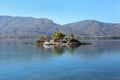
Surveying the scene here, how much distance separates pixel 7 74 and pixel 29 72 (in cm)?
322

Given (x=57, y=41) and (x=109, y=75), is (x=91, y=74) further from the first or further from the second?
(x=57, y=41)

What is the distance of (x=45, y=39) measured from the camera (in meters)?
149

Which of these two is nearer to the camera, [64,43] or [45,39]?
[64,43]

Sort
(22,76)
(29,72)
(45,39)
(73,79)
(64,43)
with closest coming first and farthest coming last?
(73,79) → (22,76) → (29,72) → (64,43) → (45,39)

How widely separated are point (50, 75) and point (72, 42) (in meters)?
92.7

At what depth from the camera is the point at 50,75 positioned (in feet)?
111

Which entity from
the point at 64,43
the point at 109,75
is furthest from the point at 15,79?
the point at 64,43

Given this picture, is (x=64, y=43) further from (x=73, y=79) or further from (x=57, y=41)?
(x=73, y=79)

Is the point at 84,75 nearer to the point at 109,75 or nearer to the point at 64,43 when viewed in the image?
the point at 109,75

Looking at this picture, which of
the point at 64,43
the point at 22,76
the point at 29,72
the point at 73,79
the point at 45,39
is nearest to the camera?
the point at 73,79

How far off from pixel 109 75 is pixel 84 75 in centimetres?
322

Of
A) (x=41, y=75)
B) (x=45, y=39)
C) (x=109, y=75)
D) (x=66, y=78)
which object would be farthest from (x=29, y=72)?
(x=45, y=39)

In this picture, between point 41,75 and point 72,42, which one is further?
point 72,42

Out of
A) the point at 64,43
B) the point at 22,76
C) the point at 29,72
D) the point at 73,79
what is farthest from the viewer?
the point at 64,43
